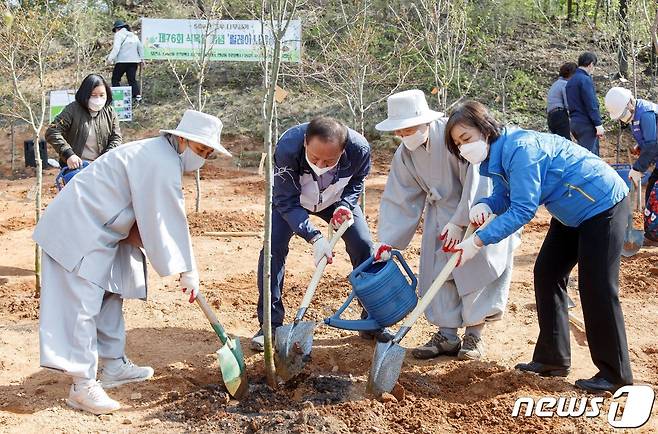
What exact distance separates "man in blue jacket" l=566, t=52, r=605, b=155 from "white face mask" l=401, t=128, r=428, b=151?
526cm

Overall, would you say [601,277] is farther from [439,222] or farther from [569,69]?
[569,69]

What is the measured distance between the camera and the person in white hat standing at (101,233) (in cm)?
391

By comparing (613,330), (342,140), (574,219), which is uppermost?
(342,140)

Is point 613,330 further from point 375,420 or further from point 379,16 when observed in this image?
point 379,16

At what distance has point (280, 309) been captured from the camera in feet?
16.4

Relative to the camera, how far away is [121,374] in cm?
439

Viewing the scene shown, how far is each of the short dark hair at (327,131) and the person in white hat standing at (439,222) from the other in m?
0.24

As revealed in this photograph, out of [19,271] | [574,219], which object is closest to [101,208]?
[574,219]

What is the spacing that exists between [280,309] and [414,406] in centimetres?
127

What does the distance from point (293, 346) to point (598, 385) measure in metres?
1.62

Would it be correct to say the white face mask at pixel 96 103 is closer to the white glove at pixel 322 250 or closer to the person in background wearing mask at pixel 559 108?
the white glove at pixel 322 250

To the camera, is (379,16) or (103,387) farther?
(379,16)

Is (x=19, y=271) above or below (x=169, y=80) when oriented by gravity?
below

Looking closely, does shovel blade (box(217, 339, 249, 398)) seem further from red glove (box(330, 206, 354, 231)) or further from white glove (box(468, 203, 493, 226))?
white glove (box(468, 203, 493, 226))
